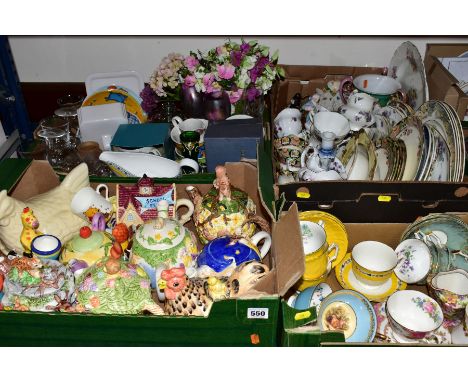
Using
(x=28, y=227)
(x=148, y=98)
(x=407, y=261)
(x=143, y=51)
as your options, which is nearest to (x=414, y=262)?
(x=407, y=261)

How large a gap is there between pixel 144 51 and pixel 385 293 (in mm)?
1710

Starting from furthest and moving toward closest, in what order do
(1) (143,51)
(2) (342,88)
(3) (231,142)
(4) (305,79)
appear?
(1) (143,51)
(4) (305,79)
(2) (342,88)
(3) (231,142)

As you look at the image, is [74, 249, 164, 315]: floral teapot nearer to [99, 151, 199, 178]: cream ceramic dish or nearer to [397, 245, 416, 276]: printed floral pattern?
[99, 151, 199, 178]: cream ceramic dish

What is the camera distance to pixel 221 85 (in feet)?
5.39

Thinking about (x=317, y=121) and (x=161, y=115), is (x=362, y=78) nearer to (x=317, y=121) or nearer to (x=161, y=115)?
(x=317, y=121)

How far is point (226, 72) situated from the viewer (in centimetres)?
160

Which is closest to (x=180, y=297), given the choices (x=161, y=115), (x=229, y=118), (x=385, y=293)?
(x=385, y=293)

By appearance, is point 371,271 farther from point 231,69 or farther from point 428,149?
point 231,69

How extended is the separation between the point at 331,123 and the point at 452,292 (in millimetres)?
670

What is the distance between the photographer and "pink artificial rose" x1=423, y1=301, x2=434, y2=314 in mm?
1179

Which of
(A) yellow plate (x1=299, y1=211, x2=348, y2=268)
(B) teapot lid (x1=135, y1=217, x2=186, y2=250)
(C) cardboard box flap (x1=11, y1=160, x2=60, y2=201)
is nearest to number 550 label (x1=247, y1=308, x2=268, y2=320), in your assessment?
(B) teapot lid (x1=135, y1=217, x2=186, y2=250)

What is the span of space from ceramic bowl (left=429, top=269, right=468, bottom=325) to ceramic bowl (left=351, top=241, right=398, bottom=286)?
0.38 ft

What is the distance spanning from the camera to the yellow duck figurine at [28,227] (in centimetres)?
114

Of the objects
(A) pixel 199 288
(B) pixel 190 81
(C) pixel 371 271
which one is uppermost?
(B) pixel 190 81
